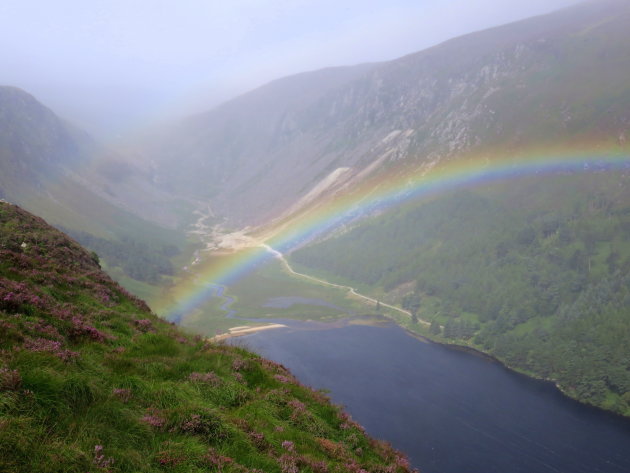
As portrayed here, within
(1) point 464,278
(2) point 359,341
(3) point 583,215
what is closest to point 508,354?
(2) point 359,341

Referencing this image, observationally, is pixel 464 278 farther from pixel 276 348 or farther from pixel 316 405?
pixel 316 405

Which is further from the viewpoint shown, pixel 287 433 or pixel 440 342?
pixel 440 342

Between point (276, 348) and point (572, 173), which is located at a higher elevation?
point (572, 173)

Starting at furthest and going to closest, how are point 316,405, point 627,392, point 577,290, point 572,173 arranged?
point 572,173, point 577,290, point 627,392, point 316,405

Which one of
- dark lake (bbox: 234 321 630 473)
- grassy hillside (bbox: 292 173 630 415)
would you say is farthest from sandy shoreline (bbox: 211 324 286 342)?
grassy hillside (bbox: 292 173 630 415)

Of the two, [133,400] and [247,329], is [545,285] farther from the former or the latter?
[133,400]
